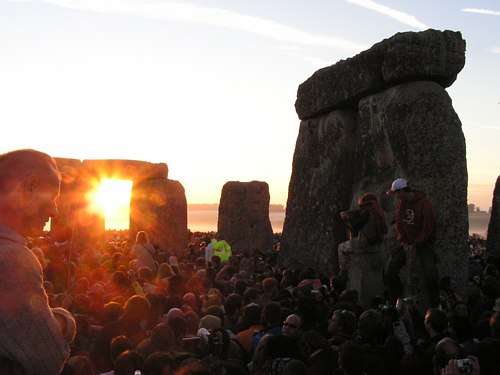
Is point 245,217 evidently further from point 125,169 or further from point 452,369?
point 452,369

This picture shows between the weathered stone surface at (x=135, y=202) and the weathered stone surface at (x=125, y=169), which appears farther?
the weathered stone surface at (x=125, y=169)

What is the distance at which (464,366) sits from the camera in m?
3.68

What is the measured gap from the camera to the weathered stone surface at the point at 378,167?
9438mm

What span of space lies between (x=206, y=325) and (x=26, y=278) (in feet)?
11.5

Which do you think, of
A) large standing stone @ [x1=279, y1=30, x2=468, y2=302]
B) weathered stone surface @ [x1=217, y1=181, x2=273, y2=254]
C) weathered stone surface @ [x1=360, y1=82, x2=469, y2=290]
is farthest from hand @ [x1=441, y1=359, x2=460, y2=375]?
weathered stone surface @ [x1=217, y1=181, x2=273, y2=254]

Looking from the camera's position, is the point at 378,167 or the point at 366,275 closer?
the point at 366,275

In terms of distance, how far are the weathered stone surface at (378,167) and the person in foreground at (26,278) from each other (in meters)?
6.31

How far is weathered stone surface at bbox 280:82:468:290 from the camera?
31.0 ft

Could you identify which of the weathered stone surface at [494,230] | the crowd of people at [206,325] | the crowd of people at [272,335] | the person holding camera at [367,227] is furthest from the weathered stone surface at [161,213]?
the crowd of people at [272,335]

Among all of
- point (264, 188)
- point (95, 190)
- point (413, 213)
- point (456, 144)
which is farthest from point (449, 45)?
point (95, 190)

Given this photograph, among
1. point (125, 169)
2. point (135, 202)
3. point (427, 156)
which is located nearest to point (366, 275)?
point (427, 156)

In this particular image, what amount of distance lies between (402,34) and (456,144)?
7.61 ft

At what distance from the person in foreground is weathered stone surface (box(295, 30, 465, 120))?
30.0 ft

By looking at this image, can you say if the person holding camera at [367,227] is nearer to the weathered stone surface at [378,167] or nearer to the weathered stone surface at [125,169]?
the weathered stone surface at [378,167]
